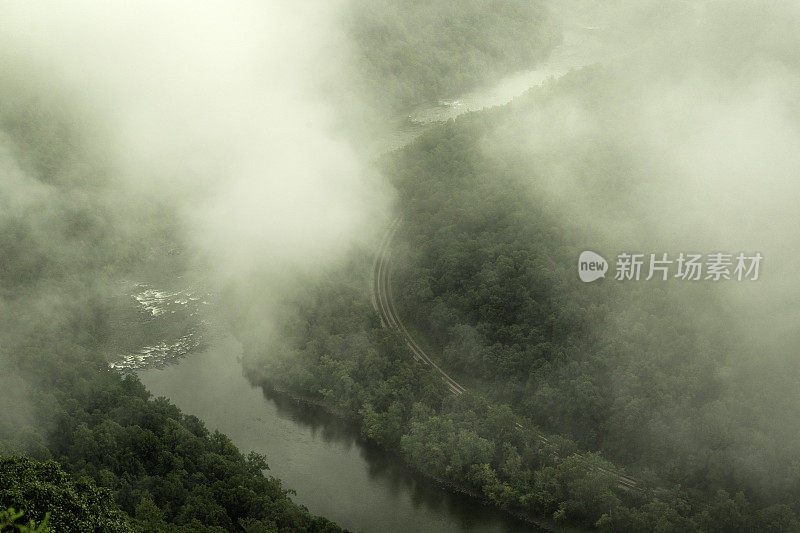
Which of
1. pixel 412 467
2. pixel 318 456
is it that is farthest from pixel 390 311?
pixel 412 467

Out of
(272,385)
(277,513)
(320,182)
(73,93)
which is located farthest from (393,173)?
(277,513)

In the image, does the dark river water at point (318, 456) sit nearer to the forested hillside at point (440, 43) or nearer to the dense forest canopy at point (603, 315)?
the dense forest canopy at point (603, 315)

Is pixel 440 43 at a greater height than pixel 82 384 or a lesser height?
greater

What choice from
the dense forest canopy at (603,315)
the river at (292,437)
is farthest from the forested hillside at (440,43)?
the river at (292,437)

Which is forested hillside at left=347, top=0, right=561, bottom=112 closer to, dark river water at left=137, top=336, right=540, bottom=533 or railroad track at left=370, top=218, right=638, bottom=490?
railroad track at left=370, top=218, right=638, bottom=490

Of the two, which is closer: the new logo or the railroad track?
the railroad track

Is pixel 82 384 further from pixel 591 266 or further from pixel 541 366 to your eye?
pixel 591 266

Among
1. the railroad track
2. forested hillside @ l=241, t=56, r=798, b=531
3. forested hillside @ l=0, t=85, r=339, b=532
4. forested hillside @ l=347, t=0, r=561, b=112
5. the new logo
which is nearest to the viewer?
forested hillside @ l=0, t=85, r=339, b=532

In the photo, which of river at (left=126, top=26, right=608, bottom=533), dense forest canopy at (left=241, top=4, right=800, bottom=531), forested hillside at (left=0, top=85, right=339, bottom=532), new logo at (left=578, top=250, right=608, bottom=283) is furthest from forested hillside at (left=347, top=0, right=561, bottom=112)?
new logo at (left=578, top=250, right=608, bottom=283)
